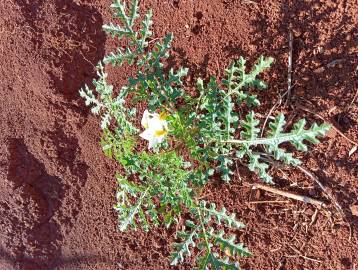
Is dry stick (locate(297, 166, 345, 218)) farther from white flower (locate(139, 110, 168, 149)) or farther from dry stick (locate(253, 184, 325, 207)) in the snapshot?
white flower (locate(139, 110, 168, 149))

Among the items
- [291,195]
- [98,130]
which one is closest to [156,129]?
[98,130]

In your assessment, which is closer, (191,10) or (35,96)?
A: (191,10)

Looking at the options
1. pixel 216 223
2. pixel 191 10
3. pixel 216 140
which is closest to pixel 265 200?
pixel 216 223

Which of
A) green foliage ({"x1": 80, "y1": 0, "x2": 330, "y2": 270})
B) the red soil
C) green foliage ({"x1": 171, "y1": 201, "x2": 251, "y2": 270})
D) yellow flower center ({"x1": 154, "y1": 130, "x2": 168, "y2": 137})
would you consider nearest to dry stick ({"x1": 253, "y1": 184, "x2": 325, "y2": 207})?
the red soil

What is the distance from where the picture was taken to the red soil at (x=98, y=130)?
2.56m

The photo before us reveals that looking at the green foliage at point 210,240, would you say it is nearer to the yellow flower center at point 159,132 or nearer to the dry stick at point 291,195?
the dry stick at point 291,195

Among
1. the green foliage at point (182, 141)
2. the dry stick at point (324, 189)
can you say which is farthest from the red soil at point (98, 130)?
the green foliage at point (182, 141)

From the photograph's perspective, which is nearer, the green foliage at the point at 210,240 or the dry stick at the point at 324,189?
the green foliage at the point at 210,240

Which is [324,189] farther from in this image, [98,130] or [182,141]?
[98,130]

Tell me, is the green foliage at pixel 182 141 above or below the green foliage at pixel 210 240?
above

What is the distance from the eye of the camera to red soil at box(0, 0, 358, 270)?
2.56 meters

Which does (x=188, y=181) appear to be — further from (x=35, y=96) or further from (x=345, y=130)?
(x=35, y=96)

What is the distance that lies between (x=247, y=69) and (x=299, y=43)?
29cm

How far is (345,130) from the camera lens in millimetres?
2539
